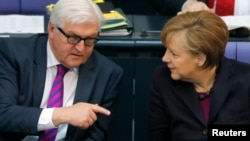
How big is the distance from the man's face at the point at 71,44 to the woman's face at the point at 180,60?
30cm

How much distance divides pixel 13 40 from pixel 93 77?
365 millimetres

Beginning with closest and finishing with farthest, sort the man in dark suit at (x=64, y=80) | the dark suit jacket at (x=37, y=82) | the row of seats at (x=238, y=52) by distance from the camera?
the man in dark suit at (x=64, y=80) → the dark suit jacket at (x=37, y=82) → the row of seats at (x=238, y=52)

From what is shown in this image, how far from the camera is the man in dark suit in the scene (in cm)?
200

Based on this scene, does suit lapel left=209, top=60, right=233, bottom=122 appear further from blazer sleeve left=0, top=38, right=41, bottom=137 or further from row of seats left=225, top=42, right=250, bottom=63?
blazer sleeve left=0, top=38, right=41, bottom=137

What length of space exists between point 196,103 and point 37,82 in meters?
0.63

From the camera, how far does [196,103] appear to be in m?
2.10

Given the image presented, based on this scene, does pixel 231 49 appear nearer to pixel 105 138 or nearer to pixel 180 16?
pixel 180 16

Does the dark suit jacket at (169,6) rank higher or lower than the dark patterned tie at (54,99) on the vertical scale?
higher

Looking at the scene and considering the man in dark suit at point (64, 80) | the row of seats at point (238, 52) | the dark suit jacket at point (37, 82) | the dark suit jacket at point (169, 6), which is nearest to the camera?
the man in dark suit at point (64, 80)

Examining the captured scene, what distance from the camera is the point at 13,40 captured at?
2205 mm

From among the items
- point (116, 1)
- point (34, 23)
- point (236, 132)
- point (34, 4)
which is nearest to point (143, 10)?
point (116, 1)

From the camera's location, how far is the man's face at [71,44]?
202 centimetres

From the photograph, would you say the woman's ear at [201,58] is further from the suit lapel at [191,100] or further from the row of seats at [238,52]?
the row of seats at [238,52]

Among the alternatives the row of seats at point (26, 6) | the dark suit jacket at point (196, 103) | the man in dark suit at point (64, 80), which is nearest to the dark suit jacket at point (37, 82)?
the man in dark suit at point (64, 80)
